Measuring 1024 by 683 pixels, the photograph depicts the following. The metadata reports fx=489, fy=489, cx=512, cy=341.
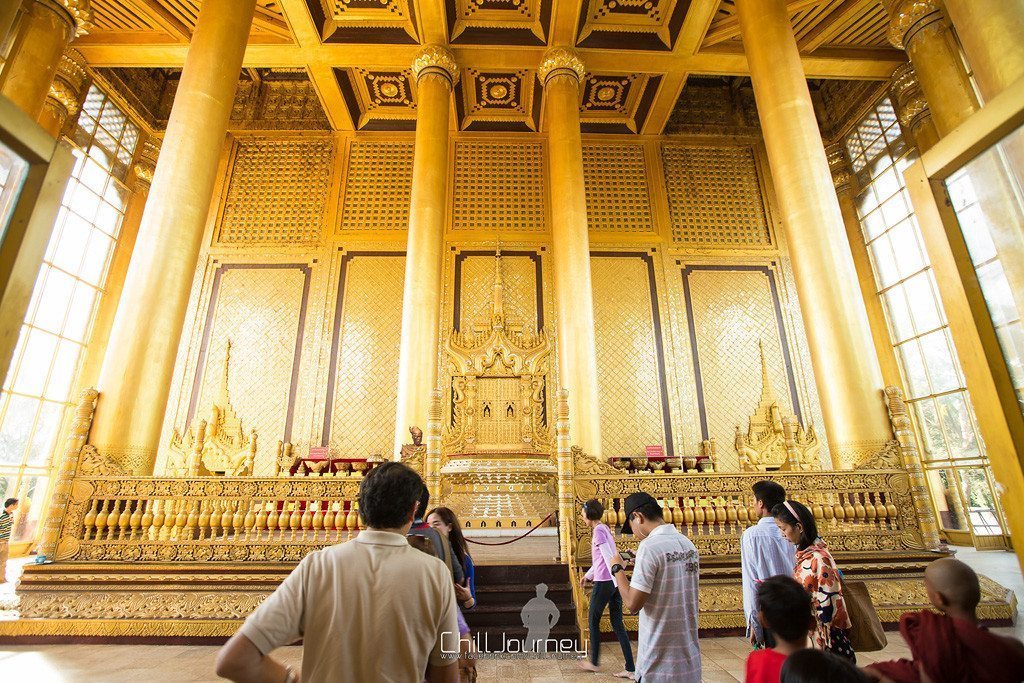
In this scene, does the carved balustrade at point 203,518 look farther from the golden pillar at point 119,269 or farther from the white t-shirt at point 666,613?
the golden pillar at point 119,269

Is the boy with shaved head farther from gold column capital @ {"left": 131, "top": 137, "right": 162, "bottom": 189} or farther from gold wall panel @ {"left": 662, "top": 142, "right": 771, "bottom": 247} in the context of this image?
gold column capital @ {"left": 131, "top": 137, "right": 162, "bottom": 189}

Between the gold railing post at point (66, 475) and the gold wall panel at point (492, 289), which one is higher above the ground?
the gold wall panel at point (492, 289)

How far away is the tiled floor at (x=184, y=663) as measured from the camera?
2797 millimetres

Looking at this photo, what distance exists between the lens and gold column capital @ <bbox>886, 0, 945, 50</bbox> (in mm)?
7371

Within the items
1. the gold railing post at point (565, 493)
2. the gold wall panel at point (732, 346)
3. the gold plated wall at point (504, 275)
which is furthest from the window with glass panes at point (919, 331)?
the gold railing post at point (565, 493)

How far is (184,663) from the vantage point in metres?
3.09

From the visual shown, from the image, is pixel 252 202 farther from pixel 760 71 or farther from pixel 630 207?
pixel 760 71

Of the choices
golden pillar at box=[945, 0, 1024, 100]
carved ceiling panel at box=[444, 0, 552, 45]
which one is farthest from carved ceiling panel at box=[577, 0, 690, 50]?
golden pillar at box=[945, 0, 1024, 100]

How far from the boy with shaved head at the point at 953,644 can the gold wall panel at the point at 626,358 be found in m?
7.07

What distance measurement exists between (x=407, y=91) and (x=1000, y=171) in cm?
1057

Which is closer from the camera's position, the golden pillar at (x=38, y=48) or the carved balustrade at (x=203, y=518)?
the carved balustrade at (x=203, y=518)

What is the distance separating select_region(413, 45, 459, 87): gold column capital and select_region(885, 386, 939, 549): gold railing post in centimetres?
803

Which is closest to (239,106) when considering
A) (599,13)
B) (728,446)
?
(599,13)

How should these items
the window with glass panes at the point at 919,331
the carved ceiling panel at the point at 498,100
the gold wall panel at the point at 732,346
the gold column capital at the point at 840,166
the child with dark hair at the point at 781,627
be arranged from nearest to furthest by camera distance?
the child with dark hair at the point at 781,627 → the window with glass panes at the point at 919,331 → the gold wall panel at the point at 732,346 → the carved ceiling panel at the point at 498,100 → the gold column capital at the point at 840,166
